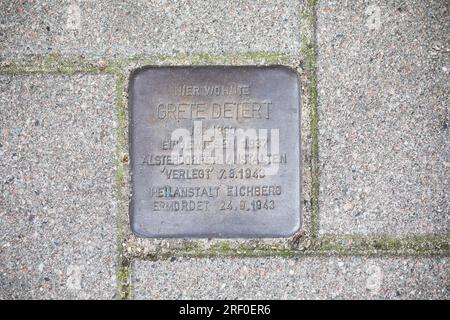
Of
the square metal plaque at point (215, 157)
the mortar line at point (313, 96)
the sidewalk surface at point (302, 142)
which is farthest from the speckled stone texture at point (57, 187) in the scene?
the mortar line at point (313, 96)

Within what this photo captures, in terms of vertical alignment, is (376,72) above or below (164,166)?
above

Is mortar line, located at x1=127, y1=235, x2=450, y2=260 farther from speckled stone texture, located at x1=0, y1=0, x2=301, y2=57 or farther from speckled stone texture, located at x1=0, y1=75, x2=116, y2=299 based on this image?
speckled stone texture, located at x1=0, y1=0, x2=301, y2=57

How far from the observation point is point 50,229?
1571mm

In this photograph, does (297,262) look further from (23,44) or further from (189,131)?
(23,44)

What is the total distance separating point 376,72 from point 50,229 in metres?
1.19

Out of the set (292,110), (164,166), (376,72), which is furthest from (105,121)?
(376,72)

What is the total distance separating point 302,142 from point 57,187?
32.1 inches

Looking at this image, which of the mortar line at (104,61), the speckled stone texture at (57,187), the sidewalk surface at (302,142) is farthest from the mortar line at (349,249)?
the mortar line at (104,61)

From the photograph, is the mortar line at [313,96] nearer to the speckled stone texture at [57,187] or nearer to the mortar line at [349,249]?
the mortar line at [349,249]

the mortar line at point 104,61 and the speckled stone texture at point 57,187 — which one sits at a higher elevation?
the mortar line at point 104,61

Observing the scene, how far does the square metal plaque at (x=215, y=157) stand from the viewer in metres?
1.54

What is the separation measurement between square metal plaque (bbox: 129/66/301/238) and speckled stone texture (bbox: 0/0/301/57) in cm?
13

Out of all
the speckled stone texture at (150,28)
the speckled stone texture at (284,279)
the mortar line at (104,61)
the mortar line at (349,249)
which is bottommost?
the speckled stone texture at (284,279)

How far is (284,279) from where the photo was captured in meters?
1.57
